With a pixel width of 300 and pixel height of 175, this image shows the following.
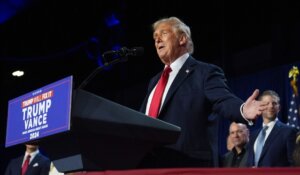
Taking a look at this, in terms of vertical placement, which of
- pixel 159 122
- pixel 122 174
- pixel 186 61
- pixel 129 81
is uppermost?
pixel 129 81

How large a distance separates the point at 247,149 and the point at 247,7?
9.60 feet

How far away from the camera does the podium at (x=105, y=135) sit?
146 cm

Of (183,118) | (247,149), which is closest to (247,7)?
(247,149)

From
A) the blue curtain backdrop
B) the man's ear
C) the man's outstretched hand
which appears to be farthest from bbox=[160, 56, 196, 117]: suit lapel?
the blue curtain backdrop

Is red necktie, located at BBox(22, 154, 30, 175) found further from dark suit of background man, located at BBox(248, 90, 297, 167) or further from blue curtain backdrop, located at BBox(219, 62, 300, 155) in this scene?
blue curtain backdrop, located at BBox(219, 62, 300, 155)

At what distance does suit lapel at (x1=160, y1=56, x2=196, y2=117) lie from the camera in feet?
6.42

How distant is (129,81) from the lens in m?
9.06

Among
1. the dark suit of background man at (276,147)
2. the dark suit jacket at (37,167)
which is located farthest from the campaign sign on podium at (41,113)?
the dark suit jacket at (37,167)

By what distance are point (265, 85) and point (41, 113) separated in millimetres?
4847

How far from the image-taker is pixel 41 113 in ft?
5.15

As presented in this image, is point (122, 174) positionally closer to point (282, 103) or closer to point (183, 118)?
point (183, 118)

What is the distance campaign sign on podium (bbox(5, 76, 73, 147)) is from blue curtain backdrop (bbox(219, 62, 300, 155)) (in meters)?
4.29

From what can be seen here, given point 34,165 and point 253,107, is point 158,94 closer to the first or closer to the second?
point 253,107

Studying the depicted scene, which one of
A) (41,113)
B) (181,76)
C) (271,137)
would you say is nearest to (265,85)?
(271,137)
